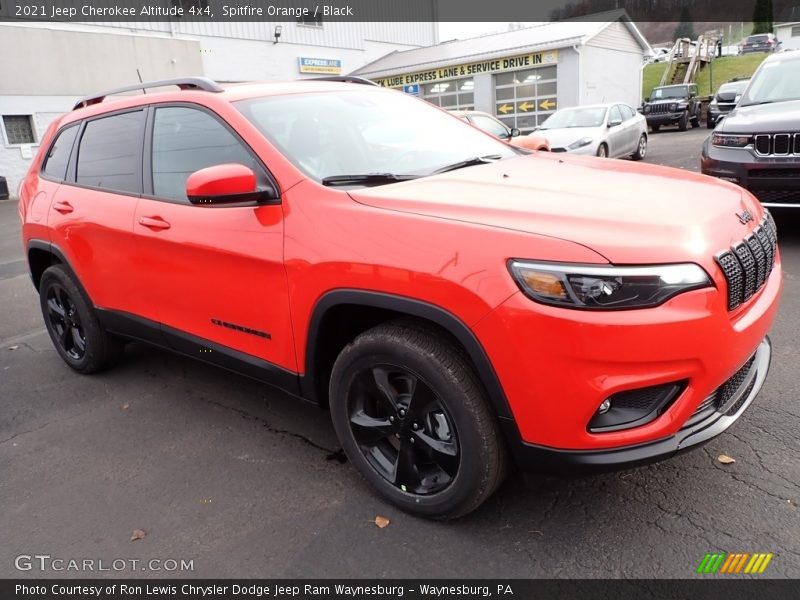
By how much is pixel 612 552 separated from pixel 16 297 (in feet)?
22.2

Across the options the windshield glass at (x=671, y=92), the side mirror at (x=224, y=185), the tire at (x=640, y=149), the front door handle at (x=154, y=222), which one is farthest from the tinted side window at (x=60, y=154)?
the windshield glass at (x=671, y=92)

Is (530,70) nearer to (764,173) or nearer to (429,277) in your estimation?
(764,173)

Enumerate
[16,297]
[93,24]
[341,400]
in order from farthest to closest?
[93,24] → [16,297] → [341,400]

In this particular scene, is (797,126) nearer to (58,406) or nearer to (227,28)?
(58,406)

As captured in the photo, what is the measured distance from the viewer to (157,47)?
70.0 feet

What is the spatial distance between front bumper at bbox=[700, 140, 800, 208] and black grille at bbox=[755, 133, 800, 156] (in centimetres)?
6

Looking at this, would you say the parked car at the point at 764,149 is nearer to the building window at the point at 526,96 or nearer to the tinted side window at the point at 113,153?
the tinted side window at the point at 113,153

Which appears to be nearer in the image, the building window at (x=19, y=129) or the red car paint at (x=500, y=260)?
the red car paint at (x=500, y=260)

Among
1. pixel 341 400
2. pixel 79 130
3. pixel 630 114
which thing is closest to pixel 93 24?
pixel 630 114

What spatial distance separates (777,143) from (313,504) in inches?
207

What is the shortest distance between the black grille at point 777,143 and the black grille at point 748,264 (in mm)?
3591

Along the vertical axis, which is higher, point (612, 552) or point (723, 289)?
point (723, 289)

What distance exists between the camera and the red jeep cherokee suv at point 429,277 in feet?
6.70

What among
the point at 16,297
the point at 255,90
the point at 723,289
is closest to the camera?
the point at 723,289
